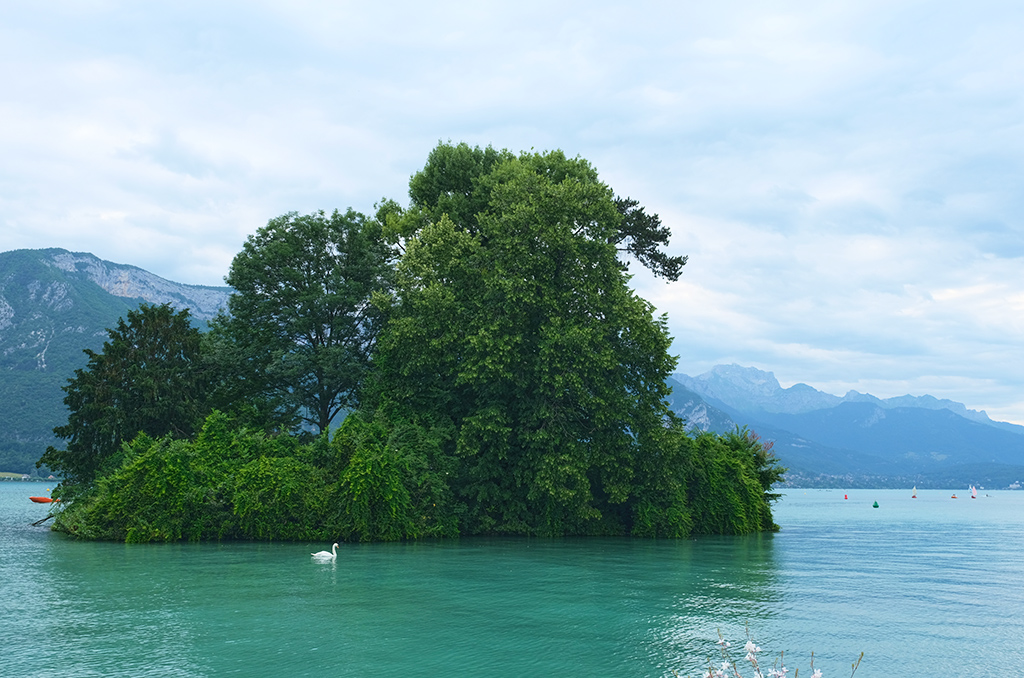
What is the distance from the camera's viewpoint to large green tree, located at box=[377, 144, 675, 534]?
40.6 m

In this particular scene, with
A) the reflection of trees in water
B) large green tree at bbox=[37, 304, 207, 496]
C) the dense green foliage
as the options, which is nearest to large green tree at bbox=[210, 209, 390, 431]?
the dense green foliage

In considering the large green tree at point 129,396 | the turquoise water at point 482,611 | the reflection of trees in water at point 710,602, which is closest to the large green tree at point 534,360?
the turquoise water at point 482,611

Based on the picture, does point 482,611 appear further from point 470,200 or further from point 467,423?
point 470,200

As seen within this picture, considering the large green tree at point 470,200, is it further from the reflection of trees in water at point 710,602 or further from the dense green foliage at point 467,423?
the reflection of trees in water at point 710,602

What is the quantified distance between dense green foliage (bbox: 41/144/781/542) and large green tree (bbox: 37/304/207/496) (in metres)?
0.16

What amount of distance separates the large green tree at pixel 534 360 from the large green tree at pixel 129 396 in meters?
12.3

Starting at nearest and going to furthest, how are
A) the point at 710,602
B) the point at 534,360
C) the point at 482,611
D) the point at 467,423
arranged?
the point at 482,611
the point at 710,602
the point at 534,360
the point at 467,423

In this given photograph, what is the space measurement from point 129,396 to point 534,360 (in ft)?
77.7

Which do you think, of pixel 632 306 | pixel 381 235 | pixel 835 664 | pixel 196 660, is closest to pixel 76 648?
pixel 196 660

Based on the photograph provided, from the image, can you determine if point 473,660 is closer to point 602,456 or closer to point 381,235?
point 602,456

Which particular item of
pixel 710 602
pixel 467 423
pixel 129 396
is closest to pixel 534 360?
pixel 467 423

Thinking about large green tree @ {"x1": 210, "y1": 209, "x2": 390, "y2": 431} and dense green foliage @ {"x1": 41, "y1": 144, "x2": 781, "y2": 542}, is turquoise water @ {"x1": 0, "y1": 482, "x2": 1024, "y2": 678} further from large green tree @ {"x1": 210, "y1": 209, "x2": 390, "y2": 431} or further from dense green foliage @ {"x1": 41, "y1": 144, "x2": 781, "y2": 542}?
large green tree @ {"x1": 210, "y1": 209, "x2": 390, "y2": 431}

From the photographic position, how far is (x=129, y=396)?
4497 centimetres

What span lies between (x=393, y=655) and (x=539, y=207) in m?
30.3
